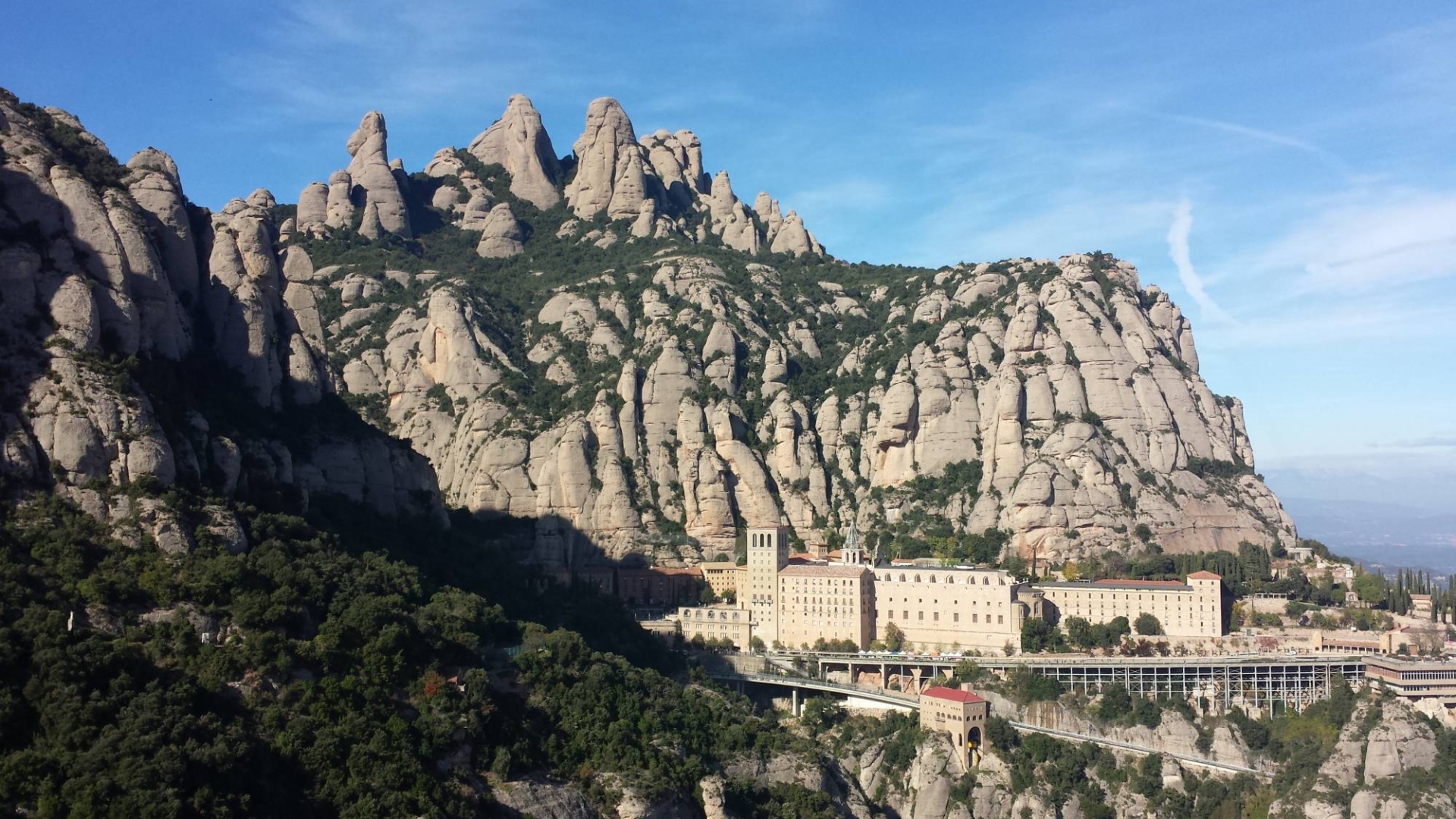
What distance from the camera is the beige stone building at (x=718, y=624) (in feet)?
396

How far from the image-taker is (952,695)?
100 metres

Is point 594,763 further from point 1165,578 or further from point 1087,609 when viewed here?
point 1165,578

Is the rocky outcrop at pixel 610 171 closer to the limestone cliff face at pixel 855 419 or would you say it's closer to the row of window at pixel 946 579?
the limestone cliff face at pixel 855 419

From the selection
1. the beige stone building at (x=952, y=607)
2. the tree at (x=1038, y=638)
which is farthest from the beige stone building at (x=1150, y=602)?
the tree at (x=1038, y=638)

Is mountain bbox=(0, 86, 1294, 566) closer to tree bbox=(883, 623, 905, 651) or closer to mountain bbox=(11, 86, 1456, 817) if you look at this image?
mountain bbox=(11, 86, 1456, 817)

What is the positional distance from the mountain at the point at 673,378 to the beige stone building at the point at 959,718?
32742 mm

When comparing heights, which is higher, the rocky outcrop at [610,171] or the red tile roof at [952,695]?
the rocky outcrop at [610,171]

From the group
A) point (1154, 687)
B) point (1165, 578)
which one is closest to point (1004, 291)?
point (1165, 578)

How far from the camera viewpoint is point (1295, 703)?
346ft

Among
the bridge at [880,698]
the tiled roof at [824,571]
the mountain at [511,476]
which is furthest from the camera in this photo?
the tiled roof at [824,571]

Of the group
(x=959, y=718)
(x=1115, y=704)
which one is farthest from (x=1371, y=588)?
(x=959, y=718)

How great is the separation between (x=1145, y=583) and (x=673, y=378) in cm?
5319

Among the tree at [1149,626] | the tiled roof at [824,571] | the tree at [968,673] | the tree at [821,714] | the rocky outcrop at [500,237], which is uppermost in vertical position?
the rocky outcrop at [500,237]

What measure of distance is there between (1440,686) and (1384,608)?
17.0 metres
